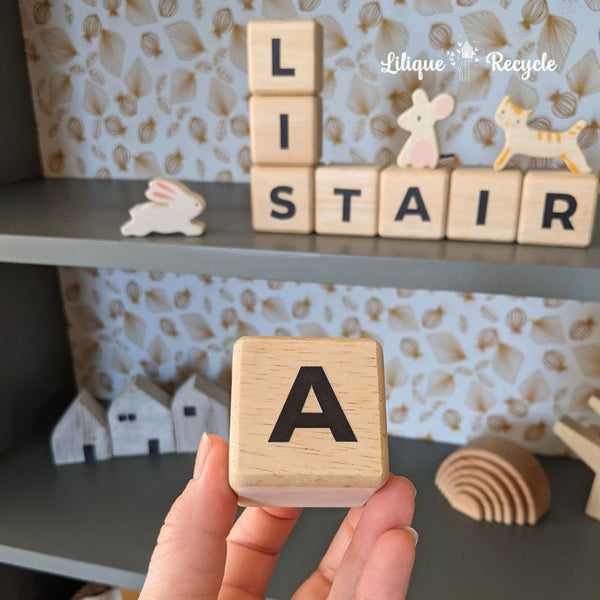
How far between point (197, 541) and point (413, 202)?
0.46 m

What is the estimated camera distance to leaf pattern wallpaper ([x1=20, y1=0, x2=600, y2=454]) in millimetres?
878

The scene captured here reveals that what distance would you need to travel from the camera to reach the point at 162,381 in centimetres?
123

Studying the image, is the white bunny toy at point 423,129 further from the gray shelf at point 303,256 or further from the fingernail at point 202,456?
the fingernail at point 202,456

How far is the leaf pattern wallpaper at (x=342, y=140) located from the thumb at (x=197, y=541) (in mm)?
637

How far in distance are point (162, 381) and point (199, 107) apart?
21.9 inches

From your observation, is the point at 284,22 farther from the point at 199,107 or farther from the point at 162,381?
the point at 162,381

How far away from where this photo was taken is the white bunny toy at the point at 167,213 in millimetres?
765

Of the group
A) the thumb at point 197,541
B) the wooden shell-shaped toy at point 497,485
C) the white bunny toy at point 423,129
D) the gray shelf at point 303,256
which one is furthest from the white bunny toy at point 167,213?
the wooden shell-shaped toy at point 497,485

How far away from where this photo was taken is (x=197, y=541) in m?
0.46

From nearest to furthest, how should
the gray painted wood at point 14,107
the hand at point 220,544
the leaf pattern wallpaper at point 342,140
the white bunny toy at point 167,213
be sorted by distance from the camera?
the hand at point 220,544 < the white bunny toy at point 167,213 < the leaf pattern wallpaper at point 342,140 < the gray painted wood at point 14,107

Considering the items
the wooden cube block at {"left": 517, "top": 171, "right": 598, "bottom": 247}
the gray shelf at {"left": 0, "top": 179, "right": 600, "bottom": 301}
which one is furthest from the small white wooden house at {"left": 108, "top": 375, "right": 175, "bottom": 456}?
the wooden cube block at {"left": 517, "top": 171, "right": 598, "bottom": 247}

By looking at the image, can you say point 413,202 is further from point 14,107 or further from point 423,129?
point 14,107

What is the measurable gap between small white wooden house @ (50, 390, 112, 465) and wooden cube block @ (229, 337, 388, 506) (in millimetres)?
656

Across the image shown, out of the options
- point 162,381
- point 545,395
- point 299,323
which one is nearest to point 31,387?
point 162,381
